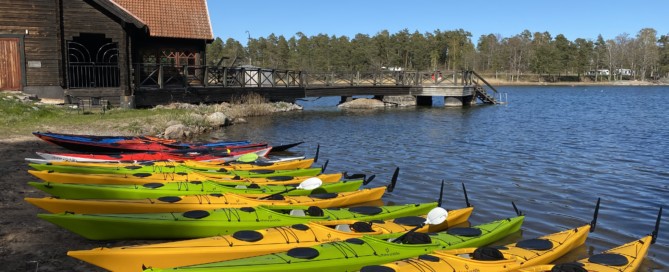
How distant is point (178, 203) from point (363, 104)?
93.9ft

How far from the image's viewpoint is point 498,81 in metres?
105

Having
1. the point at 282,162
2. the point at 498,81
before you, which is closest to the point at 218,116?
the point at 282,162

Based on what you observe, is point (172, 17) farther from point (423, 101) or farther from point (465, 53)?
point (465, 53)

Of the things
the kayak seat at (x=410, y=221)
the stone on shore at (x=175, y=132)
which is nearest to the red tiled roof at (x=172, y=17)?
the stone on shore at (x=175, y=132)

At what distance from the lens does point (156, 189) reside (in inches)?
317

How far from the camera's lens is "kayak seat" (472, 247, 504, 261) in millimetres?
5430

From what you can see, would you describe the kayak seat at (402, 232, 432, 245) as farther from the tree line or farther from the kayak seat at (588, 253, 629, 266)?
the tree line

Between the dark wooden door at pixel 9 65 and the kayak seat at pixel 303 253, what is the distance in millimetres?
18912

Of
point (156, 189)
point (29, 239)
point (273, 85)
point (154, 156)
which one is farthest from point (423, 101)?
point (29, 239)

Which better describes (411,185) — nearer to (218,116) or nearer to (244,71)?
(218,116)

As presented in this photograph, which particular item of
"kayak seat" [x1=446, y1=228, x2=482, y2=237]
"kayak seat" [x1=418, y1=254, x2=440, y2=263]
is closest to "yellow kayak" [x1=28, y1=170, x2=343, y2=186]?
"kayak seat" [x1=446, y1=228, x2=482, y2=237]

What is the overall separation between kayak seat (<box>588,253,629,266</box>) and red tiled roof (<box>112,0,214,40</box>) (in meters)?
23.4

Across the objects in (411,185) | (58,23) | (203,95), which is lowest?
(411,185)

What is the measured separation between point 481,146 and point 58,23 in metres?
16.4
